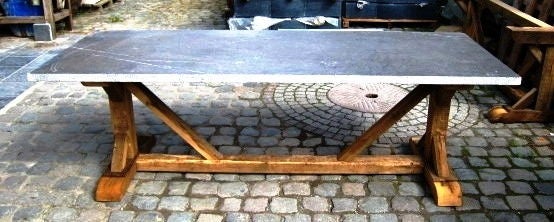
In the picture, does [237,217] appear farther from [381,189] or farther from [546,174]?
[546,174]

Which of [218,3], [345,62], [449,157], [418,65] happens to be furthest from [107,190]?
[218,3]

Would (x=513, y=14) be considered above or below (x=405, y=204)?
above

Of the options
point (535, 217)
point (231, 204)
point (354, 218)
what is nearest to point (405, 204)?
point (354, 218)

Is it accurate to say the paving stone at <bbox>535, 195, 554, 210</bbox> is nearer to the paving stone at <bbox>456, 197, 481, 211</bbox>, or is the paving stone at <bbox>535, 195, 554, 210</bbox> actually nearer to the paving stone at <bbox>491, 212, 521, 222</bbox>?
the paving stone at <bbox>491, 212, 521, 222</bbox>

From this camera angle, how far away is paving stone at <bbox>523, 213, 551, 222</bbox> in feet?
9.70

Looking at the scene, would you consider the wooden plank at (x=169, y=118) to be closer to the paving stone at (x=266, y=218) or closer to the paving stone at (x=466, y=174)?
the paving stone at (x=266, y=218)

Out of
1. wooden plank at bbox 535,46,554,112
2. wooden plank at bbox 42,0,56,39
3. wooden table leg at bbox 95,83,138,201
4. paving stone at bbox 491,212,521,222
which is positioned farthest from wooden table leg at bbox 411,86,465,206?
wooden plank at bbox 42,0,56,39

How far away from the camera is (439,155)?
3.26 meters

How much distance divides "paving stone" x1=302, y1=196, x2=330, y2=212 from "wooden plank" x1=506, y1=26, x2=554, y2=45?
2.19 meters

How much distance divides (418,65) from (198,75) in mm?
1261

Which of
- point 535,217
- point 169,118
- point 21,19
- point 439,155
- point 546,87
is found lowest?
point 535,217

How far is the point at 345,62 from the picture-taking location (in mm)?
2912

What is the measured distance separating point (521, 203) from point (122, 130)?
8.66ft

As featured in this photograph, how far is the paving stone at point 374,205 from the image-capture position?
3051 millimetres
